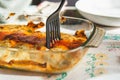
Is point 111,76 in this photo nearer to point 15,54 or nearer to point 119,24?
point 15,54

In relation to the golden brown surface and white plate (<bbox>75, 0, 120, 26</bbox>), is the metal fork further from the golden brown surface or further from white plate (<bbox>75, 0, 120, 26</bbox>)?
white plate (<bbox>75, 0, 120, 26</bbox>)

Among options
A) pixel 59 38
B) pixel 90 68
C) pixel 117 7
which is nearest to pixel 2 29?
pixel 59 38

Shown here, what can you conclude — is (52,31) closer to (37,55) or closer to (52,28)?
(52,28)

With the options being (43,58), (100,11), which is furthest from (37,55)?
(100,11)

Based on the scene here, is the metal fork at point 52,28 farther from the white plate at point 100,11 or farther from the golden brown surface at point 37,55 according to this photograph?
the white plate at point 100,11

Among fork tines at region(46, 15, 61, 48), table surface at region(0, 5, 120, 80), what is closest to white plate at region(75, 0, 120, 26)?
table surface at region(0, 5, 120, 80)

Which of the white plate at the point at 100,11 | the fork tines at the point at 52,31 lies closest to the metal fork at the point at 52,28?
the fork tines at the point at 52,31
